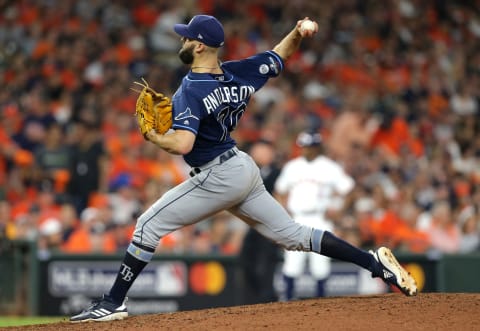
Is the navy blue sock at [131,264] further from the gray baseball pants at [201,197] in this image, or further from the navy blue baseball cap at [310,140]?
the navy blue baseball cap at [310,140]

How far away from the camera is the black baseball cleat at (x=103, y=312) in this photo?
21.8 ft

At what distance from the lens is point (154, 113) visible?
20.8ft

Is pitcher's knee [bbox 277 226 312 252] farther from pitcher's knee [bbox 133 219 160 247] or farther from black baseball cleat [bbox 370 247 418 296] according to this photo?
pitcher's knee [bbox 133 219 160 247]

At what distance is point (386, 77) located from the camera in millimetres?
16891

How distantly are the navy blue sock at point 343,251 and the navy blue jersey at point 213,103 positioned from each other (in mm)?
877

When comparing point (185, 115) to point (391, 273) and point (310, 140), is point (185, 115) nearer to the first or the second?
point (391, 273)

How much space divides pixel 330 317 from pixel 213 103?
4.88 feet

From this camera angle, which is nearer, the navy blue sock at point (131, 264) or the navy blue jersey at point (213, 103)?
the navy blue jersey at point (213, 103)

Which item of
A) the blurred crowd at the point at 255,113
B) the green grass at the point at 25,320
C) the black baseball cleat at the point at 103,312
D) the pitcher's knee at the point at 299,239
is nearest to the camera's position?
the black baseball cleat at the point at 103,312

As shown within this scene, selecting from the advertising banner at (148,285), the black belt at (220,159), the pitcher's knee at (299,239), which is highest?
the black belt at (220,159)

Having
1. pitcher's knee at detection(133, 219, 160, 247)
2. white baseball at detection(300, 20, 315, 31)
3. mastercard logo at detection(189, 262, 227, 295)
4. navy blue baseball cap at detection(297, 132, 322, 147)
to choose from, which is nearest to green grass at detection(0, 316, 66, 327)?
mastercard logo at detection(189, 262, 227, 295)

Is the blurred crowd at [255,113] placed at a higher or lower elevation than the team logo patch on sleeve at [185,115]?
higher

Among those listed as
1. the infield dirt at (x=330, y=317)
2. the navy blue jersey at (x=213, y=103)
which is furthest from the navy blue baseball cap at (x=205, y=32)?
the infield dirt at (x=330, y=317)

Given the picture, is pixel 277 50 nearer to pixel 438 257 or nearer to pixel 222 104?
pixel 222 104
